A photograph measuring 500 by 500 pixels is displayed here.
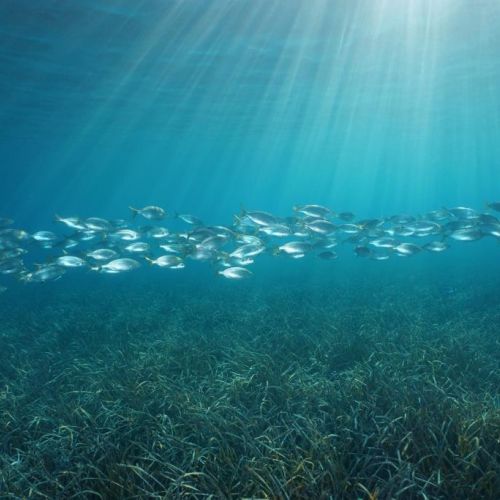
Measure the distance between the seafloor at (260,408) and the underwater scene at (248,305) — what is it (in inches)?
1.7

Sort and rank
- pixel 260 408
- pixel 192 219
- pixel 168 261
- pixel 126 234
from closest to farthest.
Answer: pixel 260 408, pixel 168 261, pixel 126 234, pixel 192 219

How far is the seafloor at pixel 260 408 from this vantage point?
391 cm

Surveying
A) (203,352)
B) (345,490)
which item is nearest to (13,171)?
(203,352)

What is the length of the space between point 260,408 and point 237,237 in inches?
277

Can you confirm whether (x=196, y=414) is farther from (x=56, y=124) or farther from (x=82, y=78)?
(x=56, y=124)

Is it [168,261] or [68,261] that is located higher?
[168,261]

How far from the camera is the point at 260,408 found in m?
5.43

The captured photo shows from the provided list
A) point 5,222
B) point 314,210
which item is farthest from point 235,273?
point 5,222

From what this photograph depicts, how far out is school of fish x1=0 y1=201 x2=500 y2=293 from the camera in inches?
444

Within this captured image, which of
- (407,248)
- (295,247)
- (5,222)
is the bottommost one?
(407,248)

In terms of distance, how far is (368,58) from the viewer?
21875mm

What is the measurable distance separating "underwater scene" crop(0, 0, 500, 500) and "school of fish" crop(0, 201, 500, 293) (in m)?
0.08

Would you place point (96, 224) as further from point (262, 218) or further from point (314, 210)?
point (314, 210)

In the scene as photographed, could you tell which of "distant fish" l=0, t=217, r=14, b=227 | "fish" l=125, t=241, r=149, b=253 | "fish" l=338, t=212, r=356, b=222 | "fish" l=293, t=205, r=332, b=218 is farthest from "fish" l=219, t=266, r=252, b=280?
"distant fish" l=0, t=217, r=14, b=227
